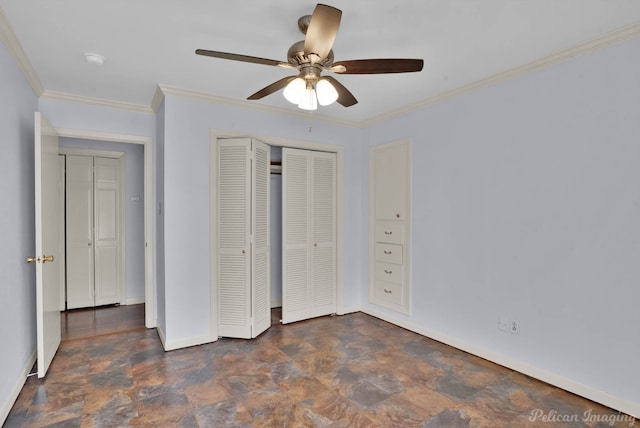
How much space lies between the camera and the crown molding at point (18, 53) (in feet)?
7.00

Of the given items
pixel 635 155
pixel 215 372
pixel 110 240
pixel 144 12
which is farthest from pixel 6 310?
pixel 635 155

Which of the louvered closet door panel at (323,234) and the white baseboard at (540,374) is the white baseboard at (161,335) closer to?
the louvered closet door panel at (323,234)

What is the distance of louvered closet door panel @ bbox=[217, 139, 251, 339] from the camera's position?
3545mm

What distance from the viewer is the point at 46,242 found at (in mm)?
2809

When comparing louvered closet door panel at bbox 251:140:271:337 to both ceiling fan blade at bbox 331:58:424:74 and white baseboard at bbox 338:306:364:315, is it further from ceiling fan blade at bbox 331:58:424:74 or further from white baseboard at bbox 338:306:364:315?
ceiling fan blade at bbox 331:58:424:74

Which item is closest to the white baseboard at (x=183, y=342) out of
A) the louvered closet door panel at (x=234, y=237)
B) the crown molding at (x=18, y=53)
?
the louvered closet door panel at (x=234, y=237)

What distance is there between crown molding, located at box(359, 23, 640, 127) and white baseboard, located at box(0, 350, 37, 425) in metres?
4.07

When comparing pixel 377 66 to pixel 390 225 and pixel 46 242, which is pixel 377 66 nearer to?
pixel 390 225

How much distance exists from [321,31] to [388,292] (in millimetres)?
3144

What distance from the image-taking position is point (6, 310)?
229 cm

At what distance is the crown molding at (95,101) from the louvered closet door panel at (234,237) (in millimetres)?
1024

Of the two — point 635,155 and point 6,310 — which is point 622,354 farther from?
point 6,310

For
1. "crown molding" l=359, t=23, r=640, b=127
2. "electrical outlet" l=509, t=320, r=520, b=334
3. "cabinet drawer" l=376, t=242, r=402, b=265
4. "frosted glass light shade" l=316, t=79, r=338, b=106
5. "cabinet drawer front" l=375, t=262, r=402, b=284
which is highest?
"crown molding" l=359, t=23, r=640, b=127

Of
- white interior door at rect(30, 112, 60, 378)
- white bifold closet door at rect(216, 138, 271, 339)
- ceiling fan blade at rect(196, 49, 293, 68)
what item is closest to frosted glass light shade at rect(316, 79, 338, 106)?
ceiling fan blade at rect(196, 49, 293, 68)
